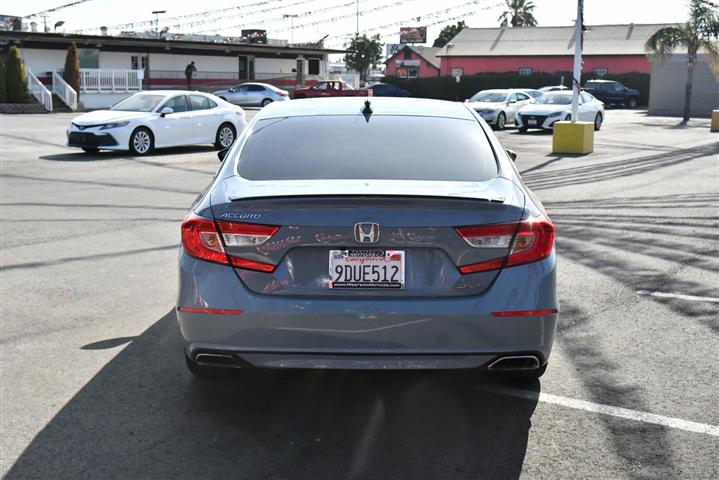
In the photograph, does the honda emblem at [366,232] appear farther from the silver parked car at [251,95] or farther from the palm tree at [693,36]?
the silver parked car at [251,95]

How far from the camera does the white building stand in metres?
42.6

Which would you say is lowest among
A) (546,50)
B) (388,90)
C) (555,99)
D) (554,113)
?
(388,90)

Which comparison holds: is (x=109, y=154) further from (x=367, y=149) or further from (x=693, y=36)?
(x=693, y=36)

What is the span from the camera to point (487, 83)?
64000 mm

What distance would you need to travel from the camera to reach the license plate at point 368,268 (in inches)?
154

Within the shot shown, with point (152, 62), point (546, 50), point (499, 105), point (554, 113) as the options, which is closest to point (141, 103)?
point (554, 113)

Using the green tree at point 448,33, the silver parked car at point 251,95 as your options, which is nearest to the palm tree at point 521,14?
the green tree at point 448,33

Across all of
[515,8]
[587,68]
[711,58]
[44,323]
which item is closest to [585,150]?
[44,323]

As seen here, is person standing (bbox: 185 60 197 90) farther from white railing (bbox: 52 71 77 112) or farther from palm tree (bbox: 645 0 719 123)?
palm tree (bbox: 645 0 719 123)

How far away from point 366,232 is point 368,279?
0.21 metres

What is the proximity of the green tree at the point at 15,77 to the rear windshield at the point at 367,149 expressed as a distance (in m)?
35.3

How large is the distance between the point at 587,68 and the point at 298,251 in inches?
2837

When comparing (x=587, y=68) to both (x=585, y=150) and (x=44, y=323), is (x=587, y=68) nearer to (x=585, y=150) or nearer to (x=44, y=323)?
(x=585, y=150)

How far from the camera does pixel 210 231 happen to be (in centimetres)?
407
